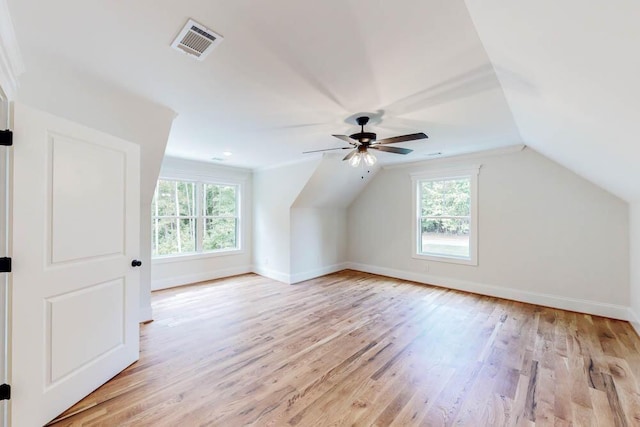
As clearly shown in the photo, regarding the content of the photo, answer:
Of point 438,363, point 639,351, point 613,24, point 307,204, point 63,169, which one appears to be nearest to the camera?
point 613,24

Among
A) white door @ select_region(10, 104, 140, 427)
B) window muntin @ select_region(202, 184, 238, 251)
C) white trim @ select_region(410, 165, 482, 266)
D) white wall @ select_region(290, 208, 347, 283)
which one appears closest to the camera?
white door @ select_region(10, 104, 140, 427)

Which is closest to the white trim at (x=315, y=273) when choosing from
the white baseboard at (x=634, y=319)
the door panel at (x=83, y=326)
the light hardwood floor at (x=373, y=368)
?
the light hardwood floor at (x=373, y=368)

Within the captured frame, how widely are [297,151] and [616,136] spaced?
3.50 meters

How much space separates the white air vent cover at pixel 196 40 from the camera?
1471mm

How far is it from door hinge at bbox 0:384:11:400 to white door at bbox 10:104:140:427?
22mm

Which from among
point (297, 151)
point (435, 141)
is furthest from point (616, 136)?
point (297, 151)

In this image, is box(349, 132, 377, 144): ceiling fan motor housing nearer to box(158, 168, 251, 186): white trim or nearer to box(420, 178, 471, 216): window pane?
box(420, 178, 471, 216): window pane

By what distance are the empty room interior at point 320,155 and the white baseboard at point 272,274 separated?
0.76 meters

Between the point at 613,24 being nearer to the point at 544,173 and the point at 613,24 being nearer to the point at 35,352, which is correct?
the point at 35,352

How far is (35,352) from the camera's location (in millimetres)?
1646

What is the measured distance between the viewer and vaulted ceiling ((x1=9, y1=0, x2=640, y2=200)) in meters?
1.26

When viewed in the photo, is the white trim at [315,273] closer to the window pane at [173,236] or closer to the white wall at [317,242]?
the white wall at [317,242]

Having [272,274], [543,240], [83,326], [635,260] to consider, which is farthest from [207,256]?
[635,260]

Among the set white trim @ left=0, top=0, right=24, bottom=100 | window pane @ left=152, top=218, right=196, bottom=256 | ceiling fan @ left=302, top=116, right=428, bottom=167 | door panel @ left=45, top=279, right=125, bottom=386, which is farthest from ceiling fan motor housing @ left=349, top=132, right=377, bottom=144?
window pane @ left=152, top=218, right=196, bottom=256
